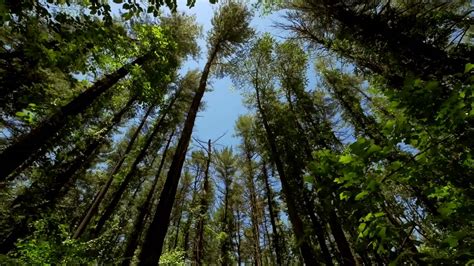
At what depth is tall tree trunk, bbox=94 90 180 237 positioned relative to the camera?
1343 cm

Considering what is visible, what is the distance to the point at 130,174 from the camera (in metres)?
14.1

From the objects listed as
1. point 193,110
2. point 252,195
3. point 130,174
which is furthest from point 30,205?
point 252,195

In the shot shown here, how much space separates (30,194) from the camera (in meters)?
10.6

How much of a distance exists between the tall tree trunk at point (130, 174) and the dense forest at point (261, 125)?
12 centimetres

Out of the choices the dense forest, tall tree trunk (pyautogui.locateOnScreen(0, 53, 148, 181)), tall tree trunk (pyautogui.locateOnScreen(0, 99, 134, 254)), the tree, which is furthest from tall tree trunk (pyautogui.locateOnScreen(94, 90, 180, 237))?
tall tree trunk (pyautogui.locateOnScreen(0, 53, 148, 181))

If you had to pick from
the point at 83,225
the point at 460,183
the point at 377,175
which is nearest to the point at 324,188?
the point at 377,175

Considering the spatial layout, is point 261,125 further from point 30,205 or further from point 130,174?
point 30,205

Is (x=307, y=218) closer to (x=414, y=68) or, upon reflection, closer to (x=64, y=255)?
(x=414, y=68)

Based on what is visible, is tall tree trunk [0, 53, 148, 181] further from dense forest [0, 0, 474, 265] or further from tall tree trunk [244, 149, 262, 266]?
tall tree trunk [244, 149, 262, 266]

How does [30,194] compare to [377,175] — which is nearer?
[377,175]

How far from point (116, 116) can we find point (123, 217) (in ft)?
29.2

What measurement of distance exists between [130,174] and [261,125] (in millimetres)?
7511

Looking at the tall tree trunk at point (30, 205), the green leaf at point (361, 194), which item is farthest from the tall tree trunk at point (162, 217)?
the tall tree trunk at point (30, 205)

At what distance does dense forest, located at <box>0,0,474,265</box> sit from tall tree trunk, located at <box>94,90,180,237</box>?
12 cm
